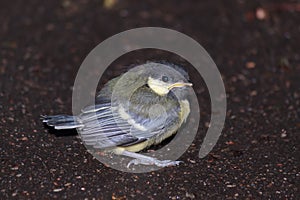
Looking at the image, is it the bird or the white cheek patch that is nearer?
the bird

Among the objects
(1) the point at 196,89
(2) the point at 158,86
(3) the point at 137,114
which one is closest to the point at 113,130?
(3) the point at 137,114

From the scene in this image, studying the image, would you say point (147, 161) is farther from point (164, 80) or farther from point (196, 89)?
point (196, 89)

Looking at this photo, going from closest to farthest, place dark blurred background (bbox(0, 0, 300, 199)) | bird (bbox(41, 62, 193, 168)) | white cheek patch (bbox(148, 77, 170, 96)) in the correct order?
dark blurred background (bbox(0, 0, 300, 199))
bird (bbox(41, 62, 193, 168))
white cheek patch (bbox(148, 77, 170, 96))

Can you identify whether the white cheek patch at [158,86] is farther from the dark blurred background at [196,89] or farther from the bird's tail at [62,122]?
the bird's tail at [62,122]

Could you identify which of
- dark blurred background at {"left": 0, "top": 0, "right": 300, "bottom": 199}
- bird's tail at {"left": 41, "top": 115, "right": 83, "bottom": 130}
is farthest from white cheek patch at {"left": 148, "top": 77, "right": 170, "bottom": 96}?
bird's tail at {"left": 41, "top": 115, "right": 83, "bottom": 130}

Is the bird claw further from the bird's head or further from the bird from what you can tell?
the bird's head

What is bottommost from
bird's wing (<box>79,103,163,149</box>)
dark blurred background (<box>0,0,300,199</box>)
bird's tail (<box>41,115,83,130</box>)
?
dark blurred background (<box>0,0,300,199</box>)

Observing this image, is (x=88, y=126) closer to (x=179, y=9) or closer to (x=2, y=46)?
(x=2, y=46)
